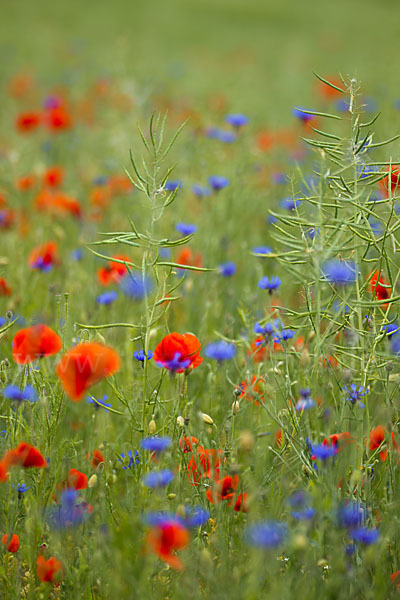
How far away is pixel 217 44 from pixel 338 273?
12.8 metres

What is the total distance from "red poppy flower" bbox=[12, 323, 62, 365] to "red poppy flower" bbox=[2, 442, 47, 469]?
0.20m

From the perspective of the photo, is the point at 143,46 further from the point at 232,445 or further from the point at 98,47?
the point at 232,445

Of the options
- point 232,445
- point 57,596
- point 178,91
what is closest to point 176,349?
point 232,445

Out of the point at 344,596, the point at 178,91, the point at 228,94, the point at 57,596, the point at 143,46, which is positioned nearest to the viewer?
the point at 344,596

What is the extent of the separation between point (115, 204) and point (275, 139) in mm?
1353

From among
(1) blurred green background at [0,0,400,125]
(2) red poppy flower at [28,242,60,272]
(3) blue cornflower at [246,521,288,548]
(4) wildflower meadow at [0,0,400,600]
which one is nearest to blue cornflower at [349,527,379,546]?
(4) wildflower meadow at [0,0,400,600]

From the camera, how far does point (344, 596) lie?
109 centimetres

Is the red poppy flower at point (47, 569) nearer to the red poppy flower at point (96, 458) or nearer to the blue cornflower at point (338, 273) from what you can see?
the red poppy flower at point (96, 458)

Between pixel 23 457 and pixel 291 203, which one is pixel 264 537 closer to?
pixel 23 457

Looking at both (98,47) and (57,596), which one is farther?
(98,47)

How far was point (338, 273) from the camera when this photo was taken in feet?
4.26

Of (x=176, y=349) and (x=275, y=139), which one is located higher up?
(x=176, y=349)

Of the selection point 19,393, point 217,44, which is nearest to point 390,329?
point 19,393

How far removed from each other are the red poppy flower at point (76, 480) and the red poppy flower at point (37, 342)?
0.26m
